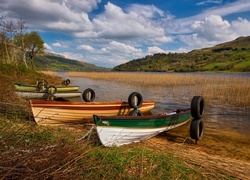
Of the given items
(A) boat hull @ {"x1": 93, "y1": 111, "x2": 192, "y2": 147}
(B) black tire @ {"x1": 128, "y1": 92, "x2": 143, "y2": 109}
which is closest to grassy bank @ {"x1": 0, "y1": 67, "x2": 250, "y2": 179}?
(A) boat hull @ {"x1": 93, "y1": 111, "x2": 192, "y2": 147}

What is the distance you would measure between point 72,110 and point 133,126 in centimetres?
367

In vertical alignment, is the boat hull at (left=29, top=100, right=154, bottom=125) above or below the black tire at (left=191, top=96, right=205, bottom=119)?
below

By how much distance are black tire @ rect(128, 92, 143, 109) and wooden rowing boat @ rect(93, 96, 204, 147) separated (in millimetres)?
1724

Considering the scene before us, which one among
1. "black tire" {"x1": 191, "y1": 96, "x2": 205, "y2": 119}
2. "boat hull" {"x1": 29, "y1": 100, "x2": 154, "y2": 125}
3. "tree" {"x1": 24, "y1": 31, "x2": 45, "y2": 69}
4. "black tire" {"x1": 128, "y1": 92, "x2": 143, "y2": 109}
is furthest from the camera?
"tree" {"x1": 24, "y1": 31, "x2": 45, "y2": 69}

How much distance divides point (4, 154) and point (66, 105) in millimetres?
6538

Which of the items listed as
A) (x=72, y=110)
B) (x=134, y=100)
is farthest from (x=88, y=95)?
(x=134, y=100)

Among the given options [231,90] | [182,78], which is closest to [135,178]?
[231,90]

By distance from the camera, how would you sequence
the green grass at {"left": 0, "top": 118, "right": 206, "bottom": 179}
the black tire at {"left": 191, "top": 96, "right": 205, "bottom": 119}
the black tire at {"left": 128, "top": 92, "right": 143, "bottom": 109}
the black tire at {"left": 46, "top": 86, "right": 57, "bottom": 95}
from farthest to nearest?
the black tire at {"left": 46, "top": 86, "right": 57, "bottom": 95} → the black tire at {"left": 128, "top": 92, "right": 143, "bottom": 109} → the black tire at {"left": 191, "top": 96, "right": 205, "bottom": 119} → the green grass at {"left": 0, "top": 118, "right": 206, "bottom": 179}

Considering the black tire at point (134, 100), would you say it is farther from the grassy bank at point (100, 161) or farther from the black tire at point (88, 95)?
the black tire at point (88, 95)

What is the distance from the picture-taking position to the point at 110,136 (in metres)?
6.84

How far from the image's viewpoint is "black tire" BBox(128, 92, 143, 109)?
9.59m

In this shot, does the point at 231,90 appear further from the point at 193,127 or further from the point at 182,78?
the point at 193,127

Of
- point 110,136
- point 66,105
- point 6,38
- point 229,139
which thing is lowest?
point 229,139

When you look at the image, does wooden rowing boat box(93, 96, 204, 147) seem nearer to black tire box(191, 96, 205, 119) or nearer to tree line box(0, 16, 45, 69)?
black tire box(191, 96, 205, 119)
